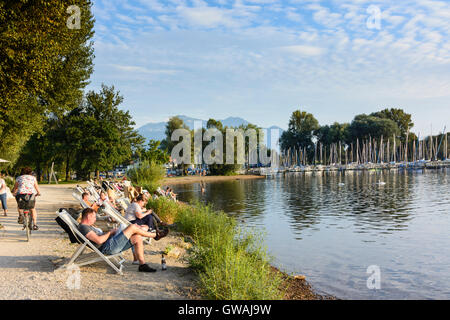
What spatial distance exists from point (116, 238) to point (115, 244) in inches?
4.3

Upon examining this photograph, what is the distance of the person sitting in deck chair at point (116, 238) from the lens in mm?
6688

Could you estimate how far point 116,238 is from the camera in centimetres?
679

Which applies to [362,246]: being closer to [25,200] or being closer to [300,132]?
[25,200]

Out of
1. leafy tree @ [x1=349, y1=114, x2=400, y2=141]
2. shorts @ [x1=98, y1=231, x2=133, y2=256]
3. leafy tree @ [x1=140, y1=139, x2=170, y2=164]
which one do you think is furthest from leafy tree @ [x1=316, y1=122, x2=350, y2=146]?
shorts @ [x1=98, y1=231, x2=133, y2=256]

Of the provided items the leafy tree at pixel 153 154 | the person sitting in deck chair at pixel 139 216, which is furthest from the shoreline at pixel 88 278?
the leafy tree at pixel 153 154

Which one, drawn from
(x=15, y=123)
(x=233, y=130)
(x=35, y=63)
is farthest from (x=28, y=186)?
(x=233, y=130)

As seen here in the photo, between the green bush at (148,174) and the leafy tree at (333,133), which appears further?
the leafy tree at (333,133)

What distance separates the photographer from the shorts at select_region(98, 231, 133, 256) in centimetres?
671

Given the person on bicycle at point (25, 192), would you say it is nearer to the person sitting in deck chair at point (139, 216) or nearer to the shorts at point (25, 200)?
the shorts at point (25, 200)

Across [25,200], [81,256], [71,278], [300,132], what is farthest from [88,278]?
[300,132]
